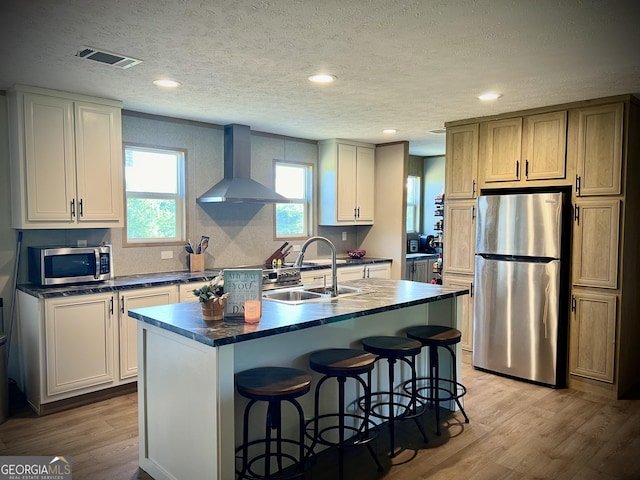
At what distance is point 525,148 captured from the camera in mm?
4324

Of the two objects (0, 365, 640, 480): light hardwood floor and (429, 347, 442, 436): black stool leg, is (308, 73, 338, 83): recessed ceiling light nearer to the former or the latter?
(429, 347, 442, 436): black stool leg

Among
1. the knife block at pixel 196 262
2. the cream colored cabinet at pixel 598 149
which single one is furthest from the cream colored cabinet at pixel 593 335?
the knife block at pixel 196 262

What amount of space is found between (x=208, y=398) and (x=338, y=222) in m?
4.03

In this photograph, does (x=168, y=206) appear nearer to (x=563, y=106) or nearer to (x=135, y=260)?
(x=135, y=260)

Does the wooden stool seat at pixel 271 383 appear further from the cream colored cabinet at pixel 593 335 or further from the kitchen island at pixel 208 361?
the cream colored cabinet at pixel 593 335

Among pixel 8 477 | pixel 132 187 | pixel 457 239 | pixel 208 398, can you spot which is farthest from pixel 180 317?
pixel 457 239

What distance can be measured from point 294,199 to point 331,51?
3.32 m

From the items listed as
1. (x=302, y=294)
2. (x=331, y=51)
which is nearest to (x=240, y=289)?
(x=302, y=294)

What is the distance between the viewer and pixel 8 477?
8.37ft

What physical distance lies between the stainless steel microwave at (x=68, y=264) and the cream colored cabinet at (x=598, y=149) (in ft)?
12.9

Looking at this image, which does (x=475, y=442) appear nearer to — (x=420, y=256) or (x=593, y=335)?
(x=593, y=335)

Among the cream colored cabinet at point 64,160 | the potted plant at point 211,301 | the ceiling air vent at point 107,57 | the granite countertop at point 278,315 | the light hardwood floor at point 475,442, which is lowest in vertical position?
the light hardwood floor at point 475,442

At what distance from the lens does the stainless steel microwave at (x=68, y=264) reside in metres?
3.63

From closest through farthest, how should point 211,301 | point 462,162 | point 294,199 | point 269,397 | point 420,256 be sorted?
point 269,397
point 211,301
point 462,162
point 294,199
point 420,256
